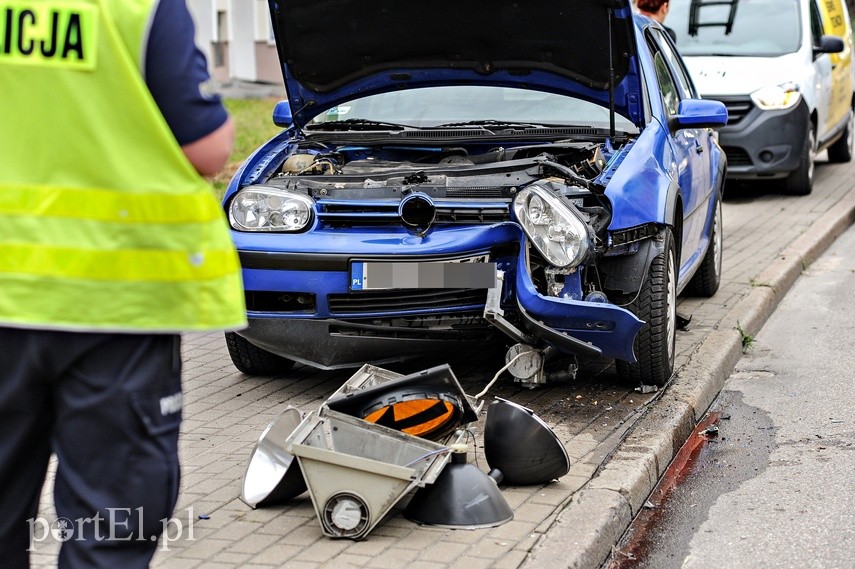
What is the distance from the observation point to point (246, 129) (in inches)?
621

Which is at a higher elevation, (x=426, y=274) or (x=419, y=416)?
(x=426, y=274)

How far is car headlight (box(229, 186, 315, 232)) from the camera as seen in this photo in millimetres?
5480

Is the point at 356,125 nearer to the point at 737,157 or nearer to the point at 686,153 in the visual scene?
the point at 686,153

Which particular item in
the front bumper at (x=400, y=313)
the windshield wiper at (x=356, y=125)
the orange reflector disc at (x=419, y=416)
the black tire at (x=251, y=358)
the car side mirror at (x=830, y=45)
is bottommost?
the black tire at (x=251, y=358)

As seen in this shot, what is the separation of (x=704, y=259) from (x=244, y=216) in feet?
10.8

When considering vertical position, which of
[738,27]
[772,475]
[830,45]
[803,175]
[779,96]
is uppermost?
[738,27]

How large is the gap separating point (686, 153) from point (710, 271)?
50.9 inches

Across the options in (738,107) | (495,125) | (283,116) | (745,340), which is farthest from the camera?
(738,107)

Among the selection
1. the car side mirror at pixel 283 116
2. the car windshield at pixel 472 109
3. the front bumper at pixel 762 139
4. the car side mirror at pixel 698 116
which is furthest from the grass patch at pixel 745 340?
the front bumper at pixel 762 139

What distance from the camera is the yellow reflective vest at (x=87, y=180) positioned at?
238cm

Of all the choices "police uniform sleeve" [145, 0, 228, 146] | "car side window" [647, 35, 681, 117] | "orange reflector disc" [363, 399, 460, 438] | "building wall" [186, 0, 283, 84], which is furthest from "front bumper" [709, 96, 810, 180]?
"building wall" [186, 0, 283, 84]

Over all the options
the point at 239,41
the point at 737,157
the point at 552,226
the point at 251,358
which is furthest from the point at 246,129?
the point at 552,226

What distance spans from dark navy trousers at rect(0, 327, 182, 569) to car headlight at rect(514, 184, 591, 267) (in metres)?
2.80

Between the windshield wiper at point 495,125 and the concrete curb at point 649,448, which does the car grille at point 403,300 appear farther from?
the windshield wiper at point 495,125
